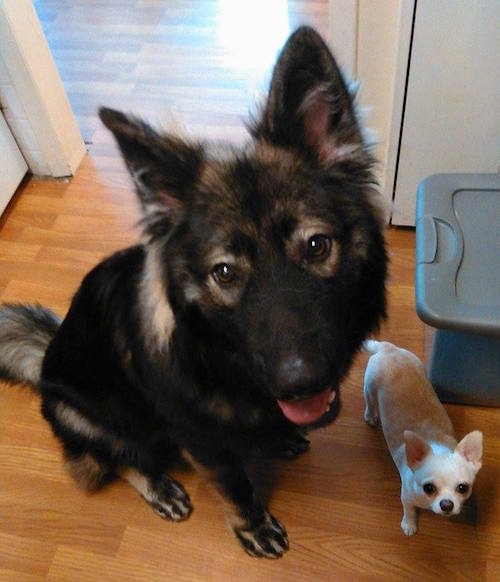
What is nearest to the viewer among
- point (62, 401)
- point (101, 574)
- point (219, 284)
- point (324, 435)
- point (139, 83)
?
point (219, 284)

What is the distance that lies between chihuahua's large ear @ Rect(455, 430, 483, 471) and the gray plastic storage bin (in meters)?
0.24

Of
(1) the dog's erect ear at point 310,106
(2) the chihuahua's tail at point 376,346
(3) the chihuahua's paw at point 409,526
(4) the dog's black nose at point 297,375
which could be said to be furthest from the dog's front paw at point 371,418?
(1) the dog's erect ear at point 310,106

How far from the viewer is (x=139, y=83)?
9.18 ft

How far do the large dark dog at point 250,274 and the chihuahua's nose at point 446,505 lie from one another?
1.06 feet

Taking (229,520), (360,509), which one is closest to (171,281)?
(229,520)

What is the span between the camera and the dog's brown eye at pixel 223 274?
0.95m

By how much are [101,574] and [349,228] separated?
3.88 feet

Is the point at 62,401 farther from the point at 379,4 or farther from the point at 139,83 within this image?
the point at 139,83

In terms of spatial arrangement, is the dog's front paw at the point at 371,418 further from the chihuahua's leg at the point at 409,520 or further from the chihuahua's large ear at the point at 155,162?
the chihuahua's large ear at the point at 155,162

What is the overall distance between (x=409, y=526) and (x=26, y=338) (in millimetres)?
1143

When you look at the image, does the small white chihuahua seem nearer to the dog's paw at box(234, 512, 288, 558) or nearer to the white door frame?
the dog's paw at box(234, 512, 288, 558)

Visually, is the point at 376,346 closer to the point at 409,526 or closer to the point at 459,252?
the point at 459,252

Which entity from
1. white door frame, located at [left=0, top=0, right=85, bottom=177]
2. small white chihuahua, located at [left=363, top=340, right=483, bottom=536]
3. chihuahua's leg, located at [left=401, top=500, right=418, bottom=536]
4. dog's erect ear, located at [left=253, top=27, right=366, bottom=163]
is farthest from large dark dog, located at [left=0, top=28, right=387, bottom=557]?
white door frame, located at [left=0, top=0, right=85, bottom=177]

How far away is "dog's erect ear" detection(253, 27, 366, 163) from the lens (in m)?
0.89
